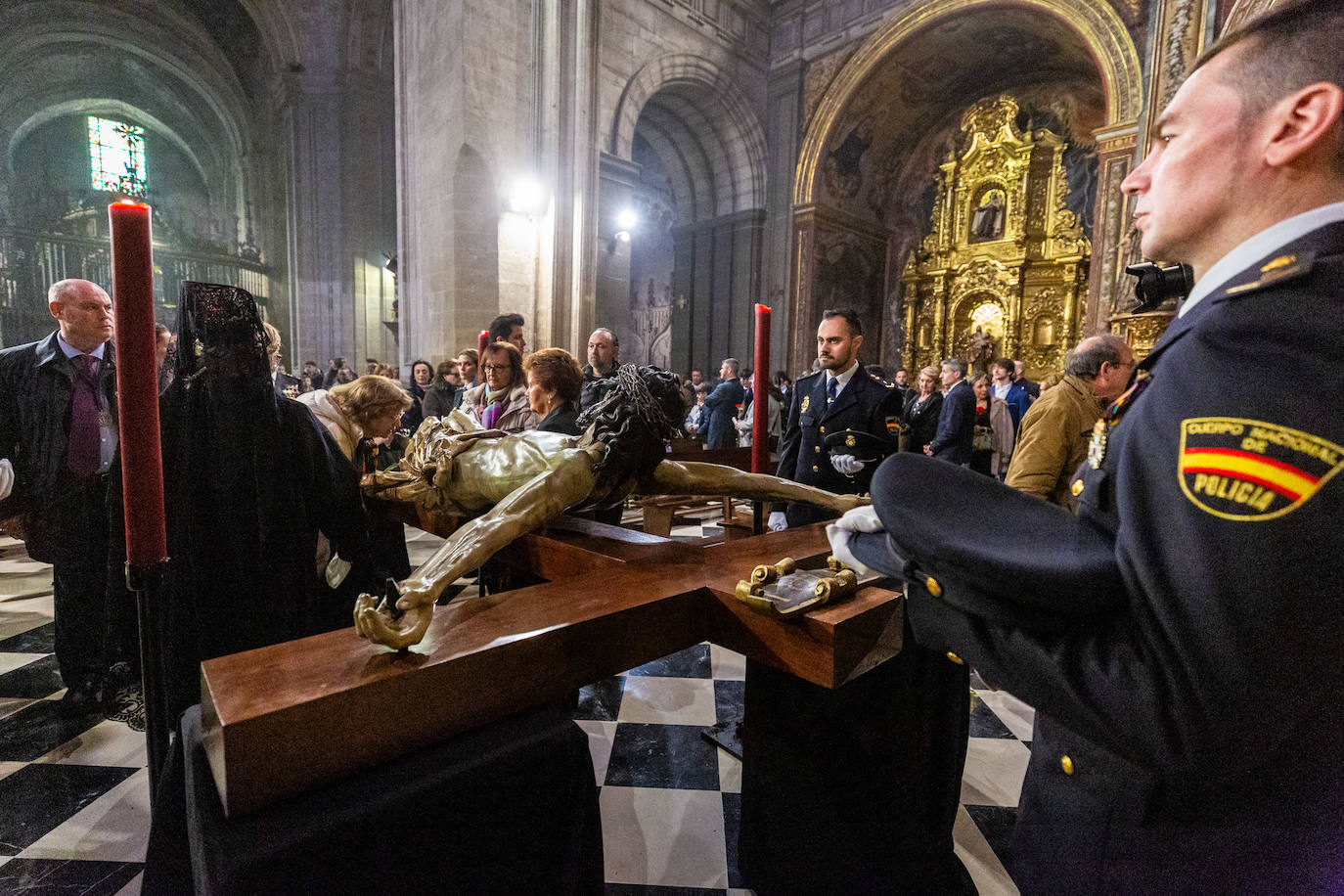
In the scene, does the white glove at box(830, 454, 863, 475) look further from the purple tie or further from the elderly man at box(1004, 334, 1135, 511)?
the purple tie

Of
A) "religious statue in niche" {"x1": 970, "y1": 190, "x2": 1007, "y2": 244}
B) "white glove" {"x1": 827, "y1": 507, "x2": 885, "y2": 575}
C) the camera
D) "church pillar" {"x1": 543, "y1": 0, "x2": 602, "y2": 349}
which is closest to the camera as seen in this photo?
"white glove" {"x1": 827, "y1": 507, "x2": 885, "y2": 575}

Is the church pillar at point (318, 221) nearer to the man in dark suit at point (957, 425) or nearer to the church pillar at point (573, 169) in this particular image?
the church pillar at point (573, 169)

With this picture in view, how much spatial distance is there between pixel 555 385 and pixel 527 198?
5556 mm

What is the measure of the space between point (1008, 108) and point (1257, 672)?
13.8m

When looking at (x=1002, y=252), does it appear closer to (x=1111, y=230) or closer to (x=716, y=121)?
(x=1111, y=230)

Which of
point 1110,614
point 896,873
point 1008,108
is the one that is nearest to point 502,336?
point 896,873

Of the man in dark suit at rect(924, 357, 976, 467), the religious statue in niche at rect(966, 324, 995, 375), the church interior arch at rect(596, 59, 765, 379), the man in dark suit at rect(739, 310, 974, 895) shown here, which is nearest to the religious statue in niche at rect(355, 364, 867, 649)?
the man in dark suit at rect(739, 310, 974, 895)

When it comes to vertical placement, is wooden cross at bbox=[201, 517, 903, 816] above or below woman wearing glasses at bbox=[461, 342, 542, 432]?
below

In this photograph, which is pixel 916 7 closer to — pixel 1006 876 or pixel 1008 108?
pixel 1008 108

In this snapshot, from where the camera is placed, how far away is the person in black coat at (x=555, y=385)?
2.72 m

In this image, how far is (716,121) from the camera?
1140cm

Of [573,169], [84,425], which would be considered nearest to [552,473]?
[84,425]

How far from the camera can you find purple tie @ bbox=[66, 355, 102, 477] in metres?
2.54

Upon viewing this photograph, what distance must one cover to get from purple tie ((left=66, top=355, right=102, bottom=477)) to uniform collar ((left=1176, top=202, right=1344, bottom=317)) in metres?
3.60
